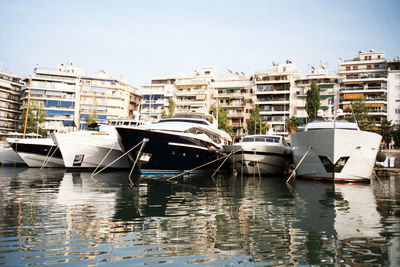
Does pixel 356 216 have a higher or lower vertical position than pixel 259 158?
lower

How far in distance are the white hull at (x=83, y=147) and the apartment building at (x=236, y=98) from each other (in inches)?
1546

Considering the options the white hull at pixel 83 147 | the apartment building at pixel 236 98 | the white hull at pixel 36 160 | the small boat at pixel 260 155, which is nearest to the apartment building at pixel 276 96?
the apartment building at pixel 236 98

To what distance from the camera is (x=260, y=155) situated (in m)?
21.3

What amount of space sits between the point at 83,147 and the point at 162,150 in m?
9.06

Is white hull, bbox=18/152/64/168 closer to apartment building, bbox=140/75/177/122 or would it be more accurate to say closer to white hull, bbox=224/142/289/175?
white hull, bbox=224/142/289/175

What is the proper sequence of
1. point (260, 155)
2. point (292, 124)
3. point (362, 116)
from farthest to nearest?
point (292, 124) → point (362, 116) → point (260, 155)

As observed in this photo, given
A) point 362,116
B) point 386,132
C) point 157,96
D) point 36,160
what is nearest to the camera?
point 36,160

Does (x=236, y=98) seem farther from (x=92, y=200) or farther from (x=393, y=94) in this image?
(x=92, y=200)

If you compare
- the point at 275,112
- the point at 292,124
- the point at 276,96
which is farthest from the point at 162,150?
the point at 276,96

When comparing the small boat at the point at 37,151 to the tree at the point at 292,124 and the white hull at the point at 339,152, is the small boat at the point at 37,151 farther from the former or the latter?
the tree at the point at 292,124

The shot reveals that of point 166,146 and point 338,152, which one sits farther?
point 166,146

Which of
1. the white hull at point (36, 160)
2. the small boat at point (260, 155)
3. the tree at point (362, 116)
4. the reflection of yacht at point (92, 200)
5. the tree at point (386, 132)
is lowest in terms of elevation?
the white hull at point (36, 160)

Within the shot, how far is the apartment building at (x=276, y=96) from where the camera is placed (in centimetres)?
6097

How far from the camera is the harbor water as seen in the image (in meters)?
5.34
